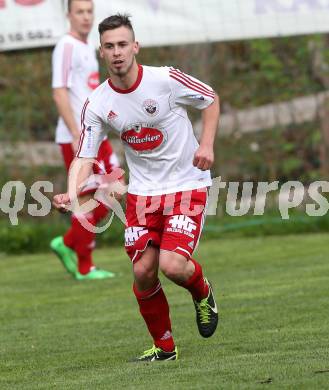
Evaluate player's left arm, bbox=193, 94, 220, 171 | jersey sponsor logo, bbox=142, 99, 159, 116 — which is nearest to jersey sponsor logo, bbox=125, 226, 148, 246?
player's left arm, bbox=193, 94, 220, 171

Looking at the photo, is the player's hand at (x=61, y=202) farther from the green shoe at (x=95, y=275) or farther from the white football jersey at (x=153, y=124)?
the green shoe at (x=95, y=275)

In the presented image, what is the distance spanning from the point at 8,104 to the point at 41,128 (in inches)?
18.7

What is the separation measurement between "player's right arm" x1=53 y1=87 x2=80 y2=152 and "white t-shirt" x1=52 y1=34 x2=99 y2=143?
6cm

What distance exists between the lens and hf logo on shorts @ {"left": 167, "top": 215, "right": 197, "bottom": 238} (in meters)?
5.81

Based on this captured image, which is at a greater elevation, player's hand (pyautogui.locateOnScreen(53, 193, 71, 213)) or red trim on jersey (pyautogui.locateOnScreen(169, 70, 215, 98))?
red trim on jersey (pyautogui.locateOnScreen(169, 70, 215, 98))

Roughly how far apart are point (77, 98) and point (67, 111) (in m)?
0.28

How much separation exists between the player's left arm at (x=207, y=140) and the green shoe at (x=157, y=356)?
0.98 meters

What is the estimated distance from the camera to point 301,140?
42.1ft

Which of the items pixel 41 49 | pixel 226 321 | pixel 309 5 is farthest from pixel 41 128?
pixel 226 321

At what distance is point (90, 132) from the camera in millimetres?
6059

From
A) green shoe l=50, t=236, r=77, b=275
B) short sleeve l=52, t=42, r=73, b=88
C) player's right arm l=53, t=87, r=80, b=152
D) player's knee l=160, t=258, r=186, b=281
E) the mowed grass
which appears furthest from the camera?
green shoe l=50, t=236, r=77, b=275

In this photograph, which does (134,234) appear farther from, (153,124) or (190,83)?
(190,83)

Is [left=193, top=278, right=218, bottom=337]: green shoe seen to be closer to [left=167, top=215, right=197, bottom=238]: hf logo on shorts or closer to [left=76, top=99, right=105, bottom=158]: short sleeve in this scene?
[left=167, top=215, right=197, bottom=238]: hf logo on shorts

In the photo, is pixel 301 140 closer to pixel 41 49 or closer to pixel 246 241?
pixel 246 241
